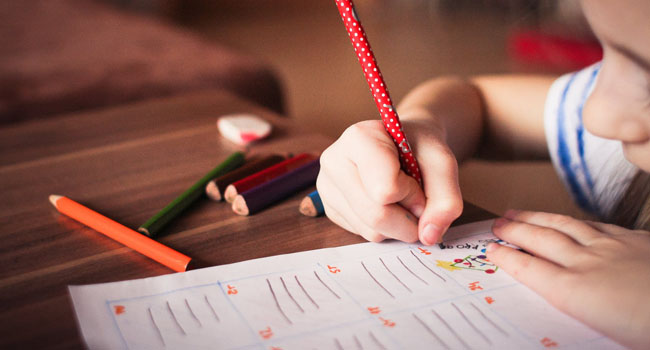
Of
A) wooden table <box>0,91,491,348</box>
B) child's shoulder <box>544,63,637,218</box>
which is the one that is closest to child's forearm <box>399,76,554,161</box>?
child's shoulder <box>544,63,637,218</box>

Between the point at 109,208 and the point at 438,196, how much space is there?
277 mm

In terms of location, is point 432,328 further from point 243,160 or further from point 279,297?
point 243,160

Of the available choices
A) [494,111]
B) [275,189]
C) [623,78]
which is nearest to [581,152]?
[494,111]

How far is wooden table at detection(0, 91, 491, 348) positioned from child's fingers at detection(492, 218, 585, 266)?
0.04 metres

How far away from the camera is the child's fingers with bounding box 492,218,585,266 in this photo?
36 centimetres

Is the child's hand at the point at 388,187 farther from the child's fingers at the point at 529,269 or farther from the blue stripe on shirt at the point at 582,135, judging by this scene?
the blue stripe on shirt at the point at 582,135

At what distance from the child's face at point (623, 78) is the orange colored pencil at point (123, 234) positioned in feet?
1.03

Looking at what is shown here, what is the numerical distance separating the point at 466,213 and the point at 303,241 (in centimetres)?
14

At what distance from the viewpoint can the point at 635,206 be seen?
0.49 metres

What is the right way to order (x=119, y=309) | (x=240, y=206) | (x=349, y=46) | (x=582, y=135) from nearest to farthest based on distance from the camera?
(x=119, y=309) < (x=240, y=206) < (x=582, y=135) < (x=349, y=46)

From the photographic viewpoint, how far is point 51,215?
0.45 meters

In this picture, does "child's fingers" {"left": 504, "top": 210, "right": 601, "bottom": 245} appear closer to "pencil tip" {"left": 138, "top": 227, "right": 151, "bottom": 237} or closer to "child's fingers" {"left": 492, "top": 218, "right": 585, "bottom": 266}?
"child's fingers" {"left": 492, "top": 218, "right": 585, "bottom": 266}

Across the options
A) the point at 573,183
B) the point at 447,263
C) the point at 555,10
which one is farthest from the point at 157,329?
the point at 555,10

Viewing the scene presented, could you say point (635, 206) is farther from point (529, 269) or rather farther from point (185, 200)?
point (185, 200)
